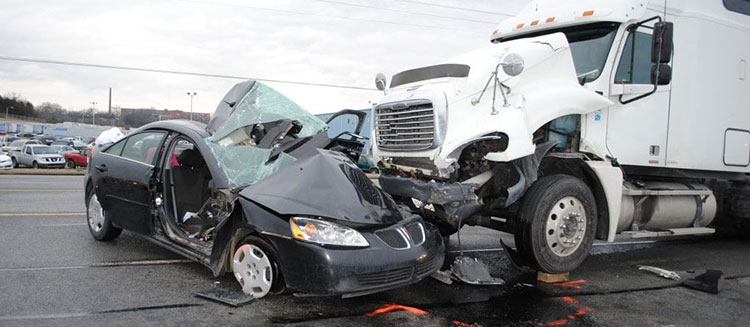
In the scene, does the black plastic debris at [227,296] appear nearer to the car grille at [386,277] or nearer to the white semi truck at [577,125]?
the car grille at [386,277]

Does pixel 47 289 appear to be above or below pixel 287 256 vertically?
below

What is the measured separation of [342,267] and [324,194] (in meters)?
0.70

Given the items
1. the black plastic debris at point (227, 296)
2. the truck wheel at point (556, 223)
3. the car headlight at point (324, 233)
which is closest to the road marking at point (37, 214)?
the black plastic debris at point (227, 296)

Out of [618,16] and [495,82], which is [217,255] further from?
[618,16]

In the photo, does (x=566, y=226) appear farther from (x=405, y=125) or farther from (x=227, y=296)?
(x=227, y=296)

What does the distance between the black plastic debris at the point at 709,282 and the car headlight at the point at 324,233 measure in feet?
12.4

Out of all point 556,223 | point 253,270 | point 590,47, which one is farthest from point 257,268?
point 590,47

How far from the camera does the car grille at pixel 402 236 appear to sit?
4289 millimetres

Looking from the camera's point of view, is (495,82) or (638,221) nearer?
(495,82)

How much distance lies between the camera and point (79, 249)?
20.3 ft

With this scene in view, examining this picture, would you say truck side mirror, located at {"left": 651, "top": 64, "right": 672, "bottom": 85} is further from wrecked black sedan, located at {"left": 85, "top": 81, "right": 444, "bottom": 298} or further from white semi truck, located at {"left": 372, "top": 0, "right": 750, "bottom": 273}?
wrecked black sedan, located at {"left": 85, "top": 81, "right": 444, "bottom": 298}

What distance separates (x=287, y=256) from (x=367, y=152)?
129 inches

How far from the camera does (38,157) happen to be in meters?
25.8

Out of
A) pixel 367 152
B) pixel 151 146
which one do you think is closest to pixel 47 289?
pixel 151 146
